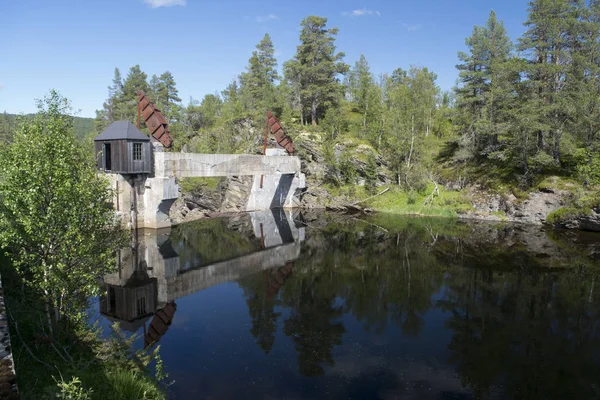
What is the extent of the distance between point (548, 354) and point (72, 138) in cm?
1670

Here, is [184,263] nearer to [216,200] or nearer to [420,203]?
[216,200]

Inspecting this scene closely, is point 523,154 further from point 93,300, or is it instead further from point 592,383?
point 93,300

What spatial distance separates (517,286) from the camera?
19.3 m

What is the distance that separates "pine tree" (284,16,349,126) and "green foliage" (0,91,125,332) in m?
44.3

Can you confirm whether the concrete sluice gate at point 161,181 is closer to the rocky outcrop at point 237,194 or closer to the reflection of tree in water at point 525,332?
the rocky outcrop at point 237,194

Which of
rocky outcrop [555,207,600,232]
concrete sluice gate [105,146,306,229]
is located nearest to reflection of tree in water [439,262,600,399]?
rocky outcrop [555,207,600,232]

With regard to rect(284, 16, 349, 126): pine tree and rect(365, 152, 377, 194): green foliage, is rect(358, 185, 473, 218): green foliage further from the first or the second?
rect(284, 16, 349, 126): pine tree

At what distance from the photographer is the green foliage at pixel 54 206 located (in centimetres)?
1034

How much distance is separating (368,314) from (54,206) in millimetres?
12194

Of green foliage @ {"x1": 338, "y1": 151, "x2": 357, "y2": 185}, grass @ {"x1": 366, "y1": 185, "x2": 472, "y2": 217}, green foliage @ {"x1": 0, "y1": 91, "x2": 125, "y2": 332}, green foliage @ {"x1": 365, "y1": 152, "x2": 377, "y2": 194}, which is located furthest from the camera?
green foliage @ {"x1": 338, "y1": 151, "x2": 357, "y2": 185}

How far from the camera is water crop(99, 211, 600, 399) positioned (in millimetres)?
11250

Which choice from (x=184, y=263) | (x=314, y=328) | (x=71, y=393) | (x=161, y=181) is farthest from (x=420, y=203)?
(x=71, y=393)

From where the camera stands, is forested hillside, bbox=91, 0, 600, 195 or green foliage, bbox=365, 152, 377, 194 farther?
green foliage, bbox=365, 152, 377, 194

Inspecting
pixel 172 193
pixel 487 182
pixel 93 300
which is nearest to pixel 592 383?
pixel 93 300
